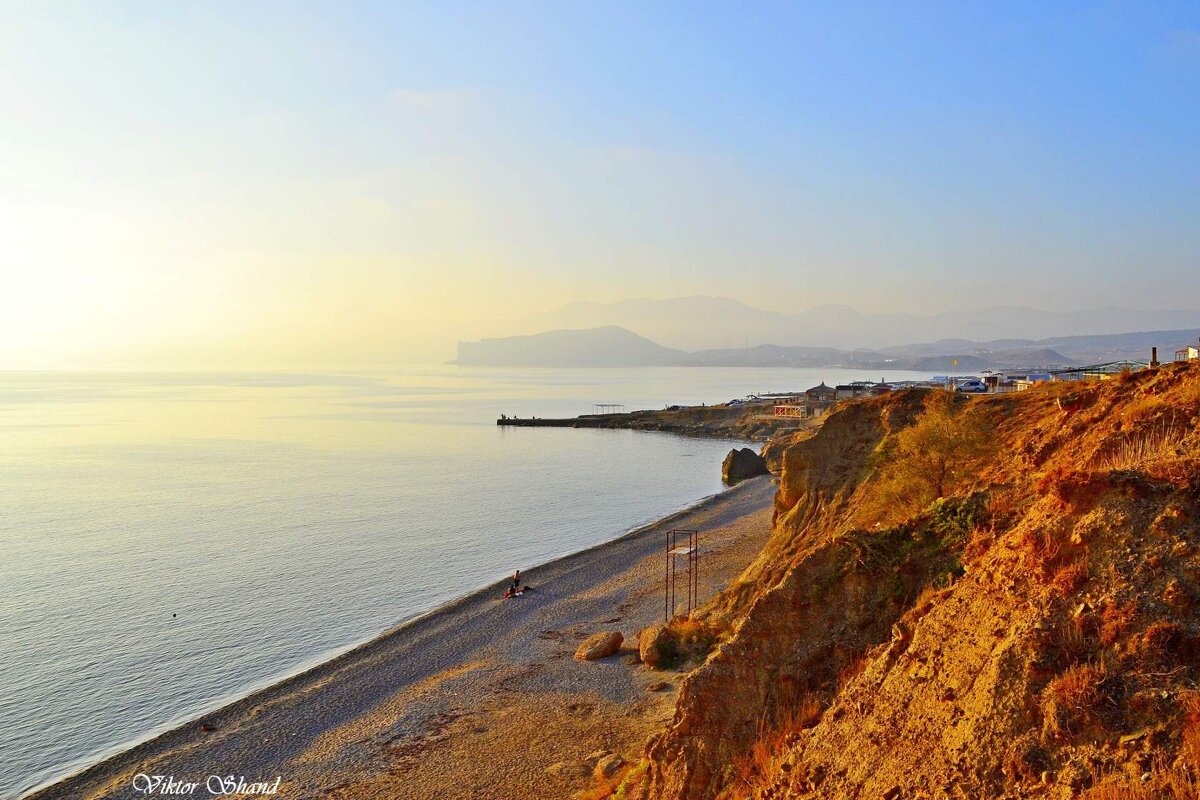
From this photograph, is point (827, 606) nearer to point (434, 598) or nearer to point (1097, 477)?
point (1097, 477)

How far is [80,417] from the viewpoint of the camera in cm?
15512

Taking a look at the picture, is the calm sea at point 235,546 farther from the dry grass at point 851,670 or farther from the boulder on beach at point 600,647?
the dry grass at point 851,670

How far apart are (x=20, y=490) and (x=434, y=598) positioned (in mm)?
53367

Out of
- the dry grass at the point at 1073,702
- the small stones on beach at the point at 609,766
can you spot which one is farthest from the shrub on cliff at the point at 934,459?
the dry grass at the point at 1073,702

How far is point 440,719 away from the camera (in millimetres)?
22422

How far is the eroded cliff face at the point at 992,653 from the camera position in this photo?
6.80 m

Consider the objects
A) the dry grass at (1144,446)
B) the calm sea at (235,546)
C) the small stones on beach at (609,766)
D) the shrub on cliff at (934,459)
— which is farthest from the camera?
the calm sea at (235,546)

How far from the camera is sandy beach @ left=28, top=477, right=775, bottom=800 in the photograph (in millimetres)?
19109

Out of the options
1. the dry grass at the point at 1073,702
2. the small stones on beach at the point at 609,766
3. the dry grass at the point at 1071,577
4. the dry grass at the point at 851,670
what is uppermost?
the dry grass at the point at 1071,577

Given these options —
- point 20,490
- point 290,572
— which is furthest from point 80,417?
point 290,572

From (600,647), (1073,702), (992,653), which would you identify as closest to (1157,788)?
(1073,702)

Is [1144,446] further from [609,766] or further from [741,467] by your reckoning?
[741,467]

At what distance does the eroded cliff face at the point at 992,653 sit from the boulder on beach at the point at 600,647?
47.1 feet

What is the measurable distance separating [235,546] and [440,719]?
1190 inches
